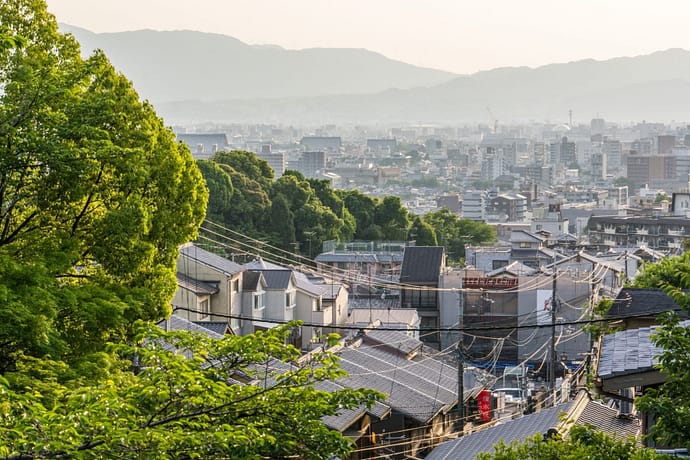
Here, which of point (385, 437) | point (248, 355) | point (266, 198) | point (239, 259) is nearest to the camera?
point (248, 355)

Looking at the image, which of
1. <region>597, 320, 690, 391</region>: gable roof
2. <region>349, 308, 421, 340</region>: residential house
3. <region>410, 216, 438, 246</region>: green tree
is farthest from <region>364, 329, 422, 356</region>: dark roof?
<region>410, 216, 438, 246</region>: green tree

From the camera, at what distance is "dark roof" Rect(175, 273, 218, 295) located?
23433 millimetres

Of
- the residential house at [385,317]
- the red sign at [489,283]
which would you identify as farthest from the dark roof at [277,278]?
the red sign at [489,283]

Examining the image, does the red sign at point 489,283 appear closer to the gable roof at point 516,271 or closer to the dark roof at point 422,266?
the gable roof at point 516,271

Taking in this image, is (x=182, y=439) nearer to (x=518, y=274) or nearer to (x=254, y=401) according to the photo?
(x=254, y=401)

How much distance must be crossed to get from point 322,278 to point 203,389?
27635 millimetres

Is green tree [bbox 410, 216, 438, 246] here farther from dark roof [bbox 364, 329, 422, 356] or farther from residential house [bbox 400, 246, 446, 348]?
dark roof [bbox 364, 329, 422, 356]

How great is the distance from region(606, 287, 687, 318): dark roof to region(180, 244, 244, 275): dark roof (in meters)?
12.6

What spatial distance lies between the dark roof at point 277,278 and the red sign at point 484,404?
30.2ft

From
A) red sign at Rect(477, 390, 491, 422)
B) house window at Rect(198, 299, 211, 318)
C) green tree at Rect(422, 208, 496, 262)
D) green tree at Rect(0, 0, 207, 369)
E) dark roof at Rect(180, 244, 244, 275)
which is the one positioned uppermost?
green tree at Rect(0, 0, 207, 369)

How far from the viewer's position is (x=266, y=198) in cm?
4562

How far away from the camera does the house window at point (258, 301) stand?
2611cm

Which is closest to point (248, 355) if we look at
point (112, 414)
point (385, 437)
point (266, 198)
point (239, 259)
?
point (112, 414)

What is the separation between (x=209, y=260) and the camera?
25.4m
